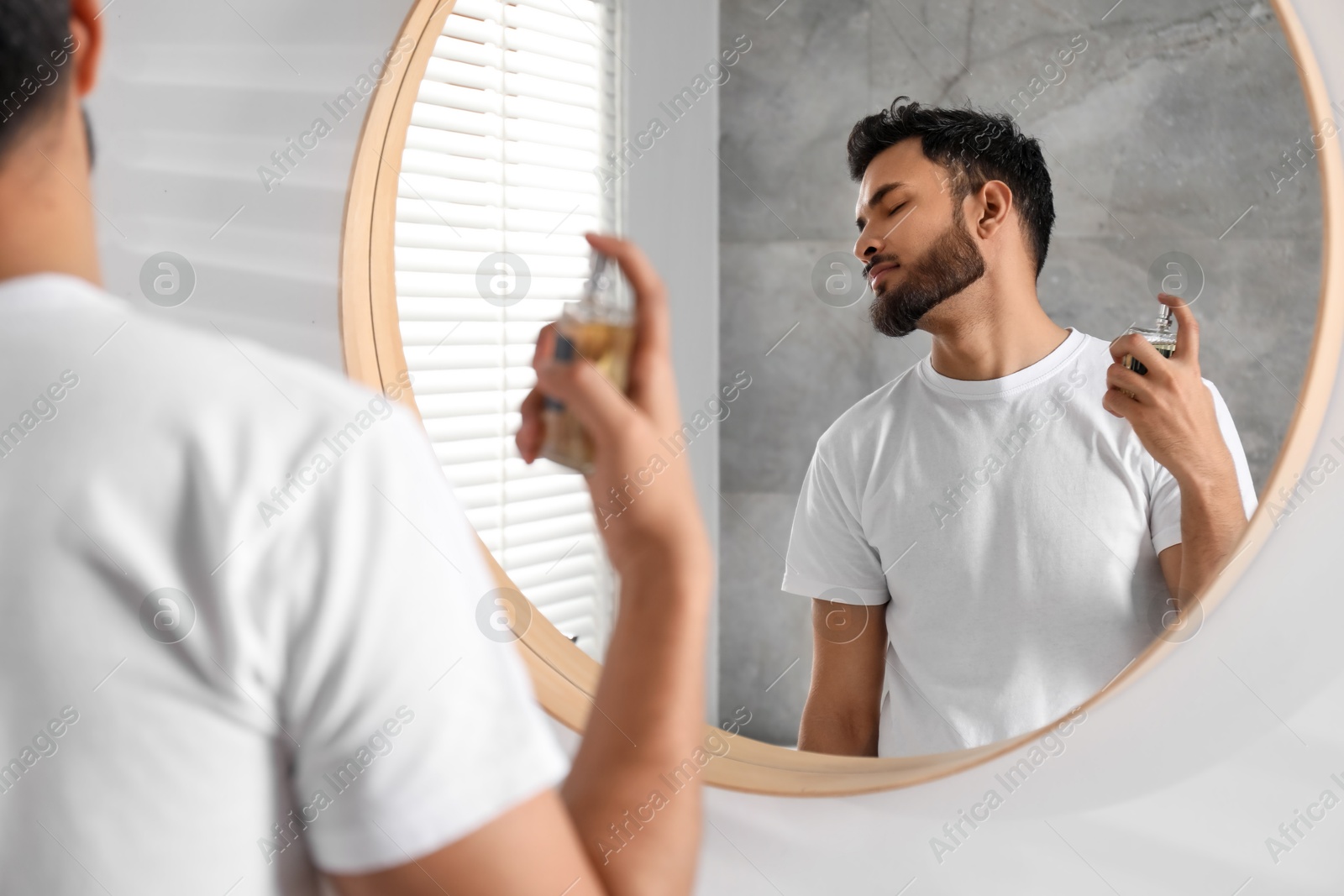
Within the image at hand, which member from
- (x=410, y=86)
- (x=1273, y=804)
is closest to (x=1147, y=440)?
(x=1273, y=804)

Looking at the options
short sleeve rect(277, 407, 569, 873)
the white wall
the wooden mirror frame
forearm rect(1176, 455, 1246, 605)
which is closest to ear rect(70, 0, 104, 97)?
short sleeve rect(277, 407, 569, 873)

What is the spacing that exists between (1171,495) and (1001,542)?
0.13 meters

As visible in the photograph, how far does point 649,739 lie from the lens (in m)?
0.28

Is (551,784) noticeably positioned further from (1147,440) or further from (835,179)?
(835,179)

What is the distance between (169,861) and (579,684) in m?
0.50

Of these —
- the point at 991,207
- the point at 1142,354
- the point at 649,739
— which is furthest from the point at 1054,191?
the point at 649,739

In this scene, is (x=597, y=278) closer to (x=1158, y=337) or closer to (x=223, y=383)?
(x=223, y=383)

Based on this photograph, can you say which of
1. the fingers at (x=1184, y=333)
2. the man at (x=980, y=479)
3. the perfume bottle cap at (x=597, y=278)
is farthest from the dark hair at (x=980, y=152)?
the perfume bottle cap at (x=597, y=278)

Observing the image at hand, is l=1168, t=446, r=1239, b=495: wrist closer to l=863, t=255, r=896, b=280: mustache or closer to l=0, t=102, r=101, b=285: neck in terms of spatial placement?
l=863, t=255, r=896, b=280: mustache

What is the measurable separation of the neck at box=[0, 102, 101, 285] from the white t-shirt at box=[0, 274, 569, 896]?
11 millimetres

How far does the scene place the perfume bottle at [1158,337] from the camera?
699 mm

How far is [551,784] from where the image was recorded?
0.24 m

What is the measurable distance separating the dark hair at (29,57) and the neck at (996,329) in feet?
2.24

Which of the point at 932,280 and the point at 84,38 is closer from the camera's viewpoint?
the point at 84,38
